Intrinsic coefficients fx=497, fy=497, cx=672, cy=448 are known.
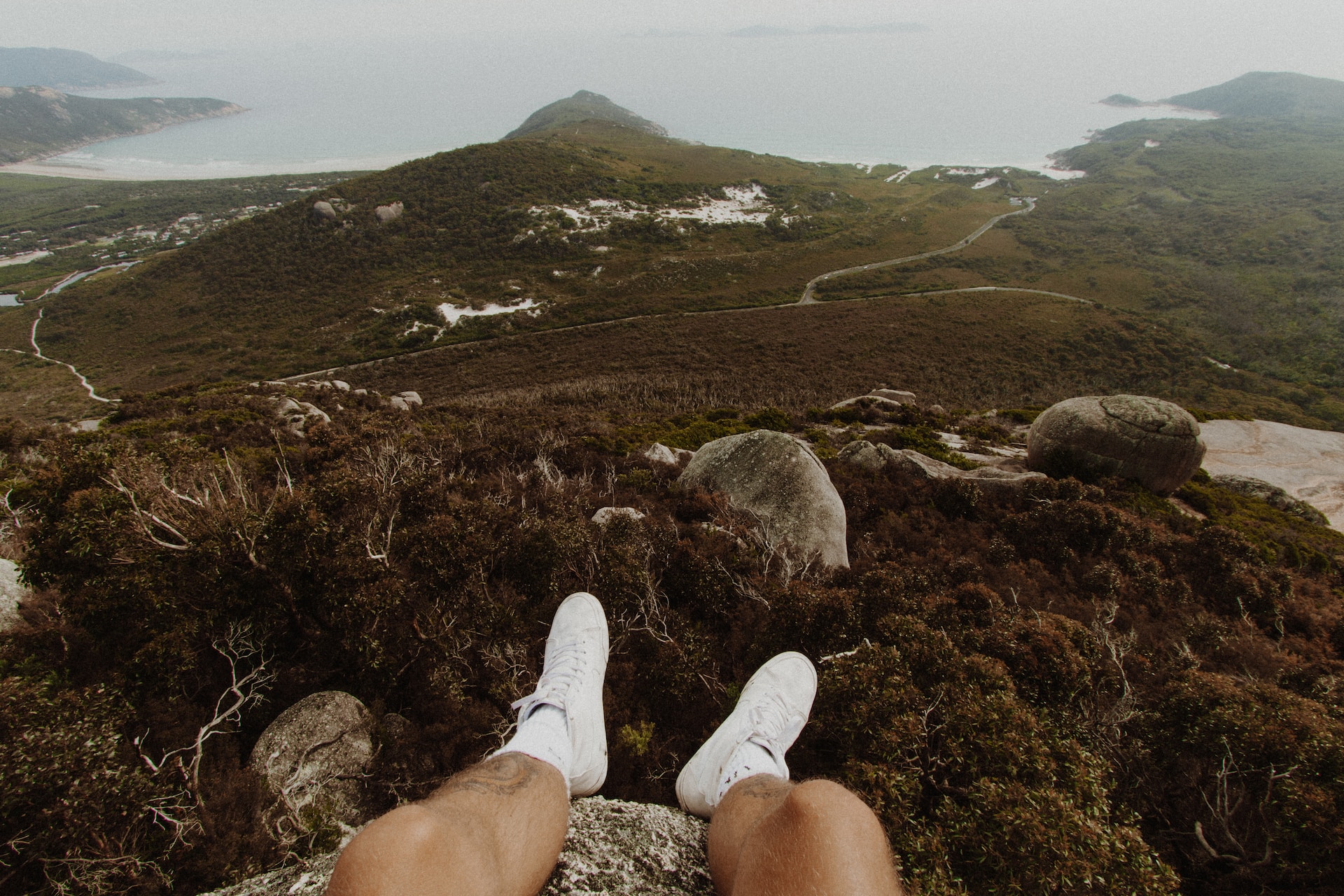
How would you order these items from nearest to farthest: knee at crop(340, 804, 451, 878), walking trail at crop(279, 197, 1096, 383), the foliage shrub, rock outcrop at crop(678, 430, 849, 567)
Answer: knee at crop(340, 804, 451, 878), the foliage shrub, rock outcrop at crop(678, 430, 849, 567), walking trail at crop(279, 197, 1096, 383)

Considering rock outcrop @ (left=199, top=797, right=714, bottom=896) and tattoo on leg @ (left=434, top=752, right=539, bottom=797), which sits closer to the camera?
tattoo on leg @ (left=434, top=752, right=539, bottom=797)

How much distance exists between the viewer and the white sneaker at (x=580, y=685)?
555 cm

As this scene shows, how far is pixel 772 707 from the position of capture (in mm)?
6578

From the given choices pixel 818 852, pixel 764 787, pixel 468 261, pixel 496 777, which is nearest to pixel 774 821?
pixel 818 852

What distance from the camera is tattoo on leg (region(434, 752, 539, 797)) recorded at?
13.2ft

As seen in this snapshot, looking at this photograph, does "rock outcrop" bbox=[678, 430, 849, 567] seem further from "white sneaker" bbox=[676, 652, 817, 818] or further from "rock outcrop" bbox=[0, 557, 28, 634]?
"rock outcrop" bbox=[0, 557, 28, 634]

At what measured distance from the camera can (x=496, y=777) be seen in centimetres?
427

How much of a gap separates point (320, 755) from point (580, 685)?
3596 mm

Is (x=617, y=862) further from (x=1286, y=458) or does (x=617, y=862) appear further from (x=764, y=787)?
(x=1286, y=458)

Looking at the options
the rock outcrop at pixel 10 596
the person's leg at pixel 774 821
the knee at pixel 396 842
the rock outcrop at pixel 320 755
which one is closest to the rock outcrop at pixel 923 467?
the person's leg at pixel 774 821

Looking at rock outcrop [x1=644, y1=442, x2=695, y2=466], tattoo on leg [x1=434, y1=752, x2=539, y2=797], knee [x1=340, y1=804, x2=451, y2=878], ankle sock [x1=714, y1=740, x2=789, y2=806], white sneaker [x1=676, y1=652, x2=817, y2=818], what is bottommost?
rock outcrop [x1=644, y1=442, x2=695, y2=466]

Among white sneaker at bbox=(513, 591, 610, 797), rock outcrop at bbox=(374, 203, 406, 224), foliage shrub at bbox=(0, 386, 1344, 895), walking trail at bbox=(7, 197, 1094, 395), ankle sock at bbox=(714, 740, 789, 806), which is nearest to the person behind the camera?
foliage shrub at bbox=(0, 386, 1344, 895)

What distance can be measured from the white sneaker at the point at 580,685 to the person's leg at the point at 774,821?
115 cm

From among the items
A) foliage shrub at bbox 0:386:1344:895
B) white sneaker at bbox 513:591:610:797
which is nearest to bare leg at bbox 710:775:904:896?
foliage shrub at bbox 0:386:1344:895
